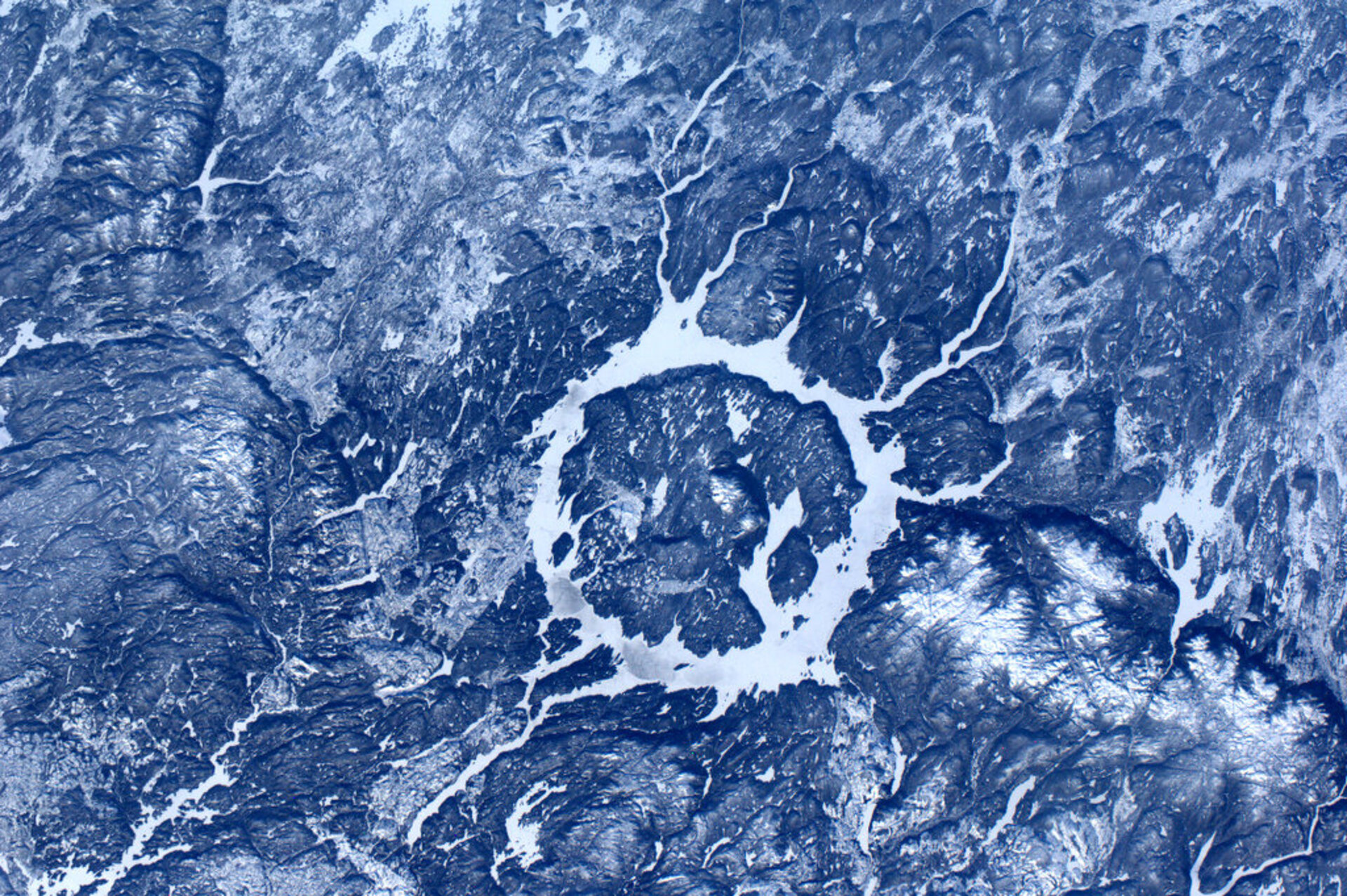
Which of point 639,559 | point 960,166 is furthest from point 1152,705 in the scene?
point 960,166

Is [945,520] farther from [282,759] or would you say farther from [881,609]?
[282,759]

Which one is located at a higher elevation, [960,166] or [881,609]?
[960,166]

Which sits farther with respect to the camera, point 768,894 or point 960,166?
point 960,166

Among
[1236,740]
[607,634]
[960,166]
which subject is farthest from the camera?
[960,166]

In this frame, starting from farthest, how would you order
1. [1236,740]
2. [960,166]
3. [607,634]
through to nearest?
[960,166], [607,634], [1236,740]

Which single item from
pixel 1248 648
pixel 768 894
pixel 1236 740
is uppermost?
pixel 1248 648

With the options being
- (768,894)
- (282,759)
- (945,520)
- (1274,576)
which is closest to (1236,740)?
(1274,576)
